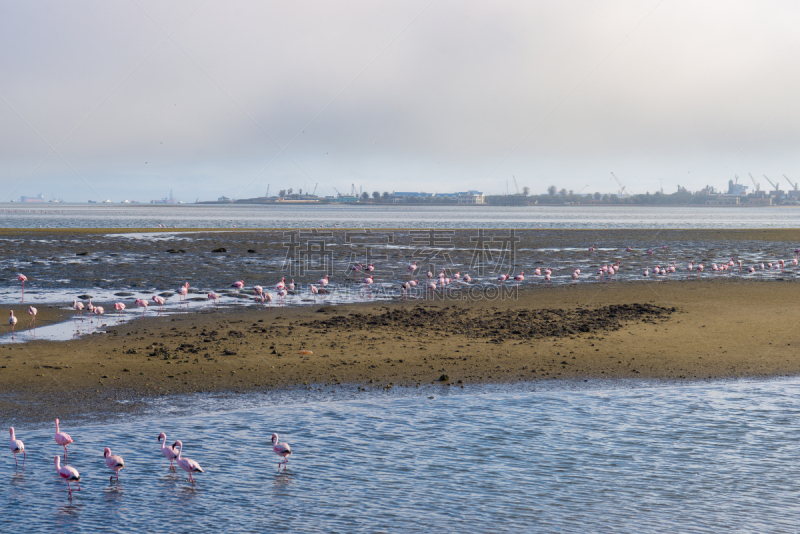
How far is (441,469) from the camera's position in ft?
31.7

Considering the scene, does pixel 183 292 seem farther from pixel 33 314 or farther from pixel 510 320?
pixel 510 320

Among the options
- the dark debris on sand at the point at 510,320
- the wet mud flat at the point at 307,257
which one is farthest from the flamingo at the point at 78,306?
the dark debris on sand at the point at 510,320

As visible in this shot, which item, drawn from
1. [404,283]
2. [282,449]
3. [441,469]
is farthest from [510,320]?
[282,449]

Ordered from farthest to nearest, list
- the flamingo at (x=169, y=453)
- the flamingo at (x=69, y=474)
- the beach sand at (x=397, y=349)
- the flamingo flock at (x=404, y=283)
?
the flamingo flock at (x=404, y=283) → the beach sand at (x=397, y=349) → the flamingo at (x=169, y=453) → the flamingo at (x=69, y=474)

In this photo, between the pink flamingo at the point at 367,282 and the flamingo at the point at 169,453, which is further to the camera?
the pink flamingo at the point at 367,282

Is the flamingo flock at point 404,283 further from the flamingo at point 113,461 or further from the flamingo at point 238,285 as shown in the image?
the flamingo at point 113,461

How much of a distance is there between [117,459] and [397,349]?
829 cm

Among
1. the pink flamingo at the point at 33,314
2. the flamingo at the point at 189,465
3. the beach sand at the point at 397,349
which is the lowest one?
the flamingo at the point at 189,465

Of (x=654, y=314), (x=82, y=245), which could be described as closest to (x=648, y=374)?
(x=654, y=314)

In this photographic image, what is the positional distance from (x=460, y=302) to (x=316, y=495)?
50.9 feet

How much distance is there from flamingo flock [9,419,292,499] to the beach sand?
92.8 inches

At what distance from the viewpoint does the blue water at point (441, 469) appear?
812cm

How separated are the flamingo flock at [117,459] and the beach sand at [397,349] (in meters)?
2.36

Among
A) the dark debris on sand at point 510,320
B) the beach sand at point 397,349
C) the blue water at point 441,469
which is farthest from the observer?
the dark debris on sand at point 510,320
